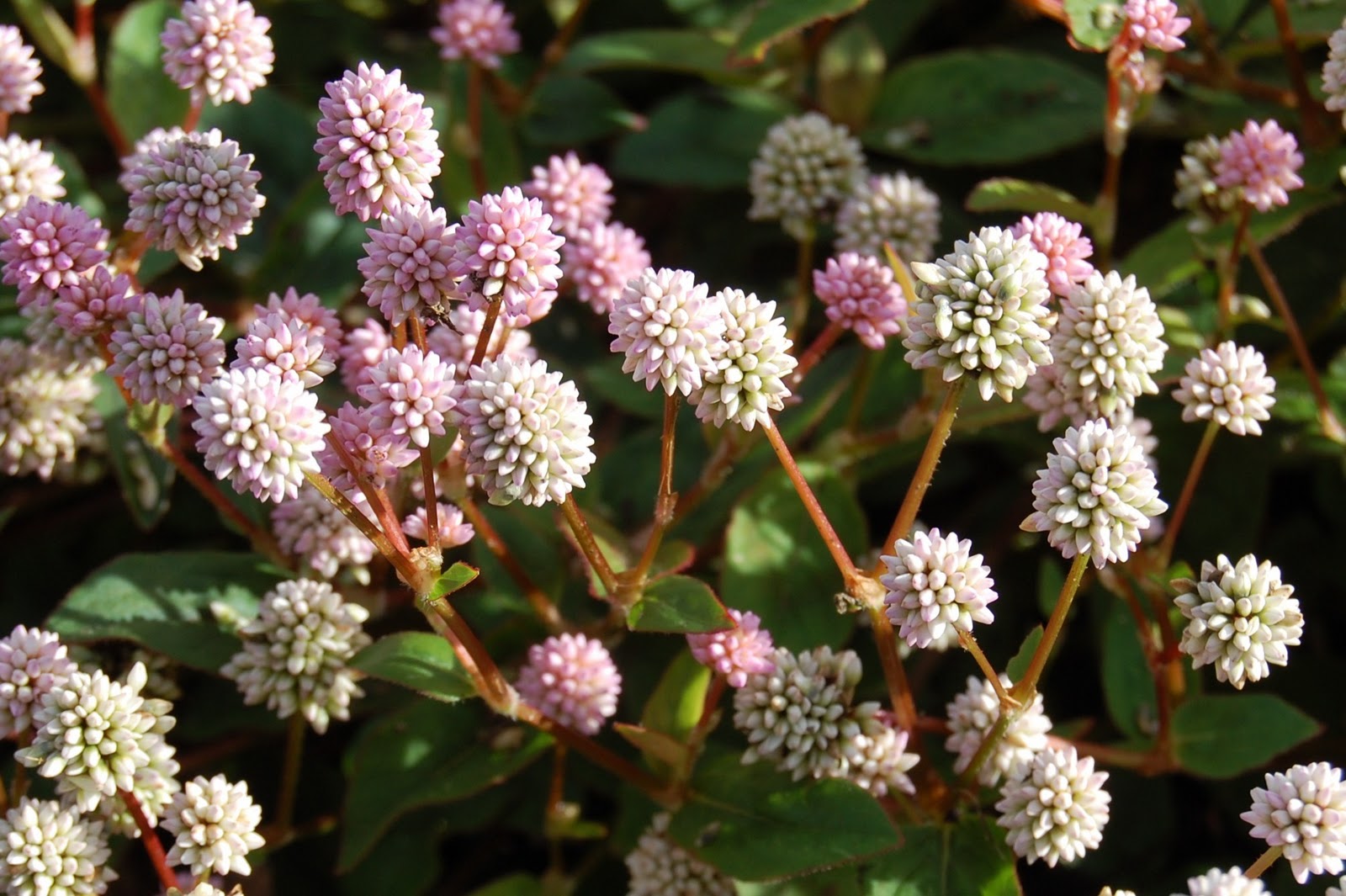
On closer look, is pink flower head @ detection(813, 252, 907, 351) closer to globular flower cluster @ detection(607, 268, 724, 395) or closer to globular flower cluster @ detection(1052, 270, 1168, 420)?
globular flower cluster @ detection(1052, 270, 1168, 420)

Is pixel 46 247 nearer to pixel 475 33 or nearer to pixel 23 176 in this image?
pixel 23 176

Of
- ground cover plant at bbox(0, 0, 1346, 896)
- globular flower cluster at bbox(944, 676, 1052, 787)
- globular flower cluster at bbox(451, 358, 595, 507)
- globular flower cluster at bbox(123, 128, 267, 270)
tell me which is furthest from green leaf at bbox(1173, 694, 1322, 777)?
globular flower cluster at bbox(123, 128, 267, 270)

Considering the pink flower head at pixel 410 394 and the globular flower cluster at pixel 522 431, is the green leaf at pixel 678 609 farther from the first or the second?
the pink flower head at pixel 410 394

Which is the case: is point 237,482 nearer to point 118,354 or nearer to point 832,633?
point 118,354


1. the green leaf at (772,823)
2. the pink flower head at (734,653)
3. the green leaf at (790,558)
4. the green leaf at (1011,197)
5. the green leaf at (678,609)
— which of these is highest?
the green leaf at (1011,197)

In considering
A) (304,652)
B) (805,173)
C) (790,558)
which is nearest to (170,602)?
(304,652)

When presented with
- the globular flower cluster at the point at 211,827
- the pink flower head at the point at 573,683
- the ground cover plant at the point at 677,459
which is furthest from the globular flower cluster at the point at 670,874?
the globular flower cluster at the point at 211,827
